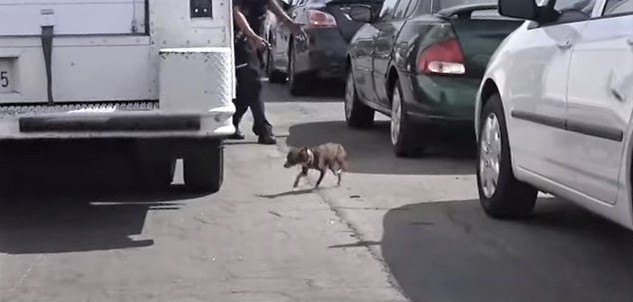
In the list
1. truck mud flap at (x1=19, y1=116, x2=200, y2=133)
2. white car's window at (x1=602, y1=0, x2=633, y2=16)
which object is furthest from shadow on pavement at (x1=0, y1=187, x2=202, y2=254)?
white car's window at (x1=602, y1=0, x2=633, y2=16)

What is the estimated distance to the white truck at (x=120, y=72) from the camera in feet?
24.0

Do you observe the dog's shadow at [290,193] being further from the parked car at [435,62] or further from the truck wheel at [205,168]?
the parked car at [435,62]

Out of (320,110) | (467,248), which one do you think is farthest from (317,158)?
(320,110)

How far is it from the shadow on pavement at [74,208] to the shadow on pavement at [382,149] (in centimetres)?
186

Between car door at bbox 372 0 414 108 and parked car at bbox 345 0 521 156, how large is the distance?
0.04 feet

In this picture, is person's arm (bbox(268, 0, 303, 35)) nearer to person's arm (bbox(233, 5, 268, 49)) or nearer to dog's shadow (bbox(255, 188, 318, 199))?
person's arm (bbox(233, 5, 268, 49))

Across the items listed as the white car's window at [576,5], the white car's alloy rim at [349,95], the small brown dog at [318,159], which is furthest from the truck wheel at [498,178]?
the white car's alloy rim at [349,95]

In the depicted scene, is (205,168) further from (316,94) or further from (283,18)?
(316,94)

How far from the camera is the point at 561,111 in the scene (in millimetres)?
6547

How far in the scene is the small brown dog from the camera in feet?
29.6

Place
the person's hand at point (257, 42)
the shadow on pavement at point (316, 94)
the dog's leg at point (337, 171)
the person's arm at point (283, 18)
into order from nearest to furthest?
1. the dog's leg at point (337, 171)
2. the person's hand at point (257, 42)
3. the person's arm at point (283, 18)
4. the shadow on pavement at point (316, 94)

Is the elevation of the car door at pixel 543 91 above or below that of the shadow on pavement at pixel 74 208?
above

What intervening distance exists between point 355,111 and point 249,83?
70.9 inches

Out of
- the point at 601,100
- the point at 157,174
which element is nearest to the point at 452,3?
the point at 157,174
